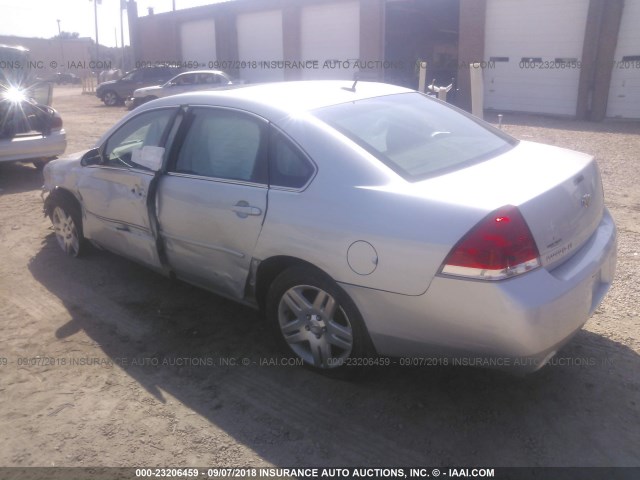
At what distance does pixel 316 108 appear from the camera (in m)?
3.44

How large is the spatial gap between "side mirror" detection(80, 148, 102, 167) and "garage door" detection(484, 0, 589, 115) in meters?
16.1

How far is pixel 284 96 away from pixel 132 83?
23347 mm

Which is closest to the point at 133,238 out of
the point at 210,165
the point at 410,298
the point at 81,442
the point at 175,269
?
the point at 175,269

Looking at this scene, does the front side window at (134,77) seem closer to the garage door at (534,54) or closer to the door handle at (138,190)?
the garage door at (534,54)

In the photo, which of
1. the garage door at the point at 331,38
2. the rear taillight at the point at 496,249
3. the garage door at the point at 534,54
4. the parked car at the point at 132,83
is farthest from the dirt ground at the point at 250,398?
the parked car at the point at 132,83

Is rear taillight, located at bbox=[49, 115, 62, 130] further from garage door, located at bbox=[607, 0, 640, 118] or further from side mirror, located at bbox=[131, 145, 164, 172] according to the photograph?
garage door, located at bbox=[607, 0, 640, 118]

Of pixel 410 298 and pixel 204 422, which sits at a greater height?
pixel 410 298

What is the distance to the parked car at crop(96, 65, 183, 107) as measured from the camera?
81.0ft

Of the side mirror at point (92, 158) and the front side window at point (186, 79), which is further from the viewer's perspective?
the front side window at point (186, 79)

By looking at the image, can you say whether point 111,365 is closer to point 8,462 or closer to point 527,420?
point 8,462

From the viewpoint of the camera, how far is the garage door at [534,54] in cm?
1725

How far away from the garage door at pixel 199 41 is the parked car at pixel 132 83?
5.93 meters

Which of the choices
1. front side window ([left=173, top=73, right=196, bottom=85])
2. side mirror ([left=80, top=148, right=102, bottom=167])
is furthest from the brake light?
front side window ([left=173, top=73, right=196, bottom=85])

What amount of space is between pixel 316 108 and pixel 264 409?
5.73 feet
